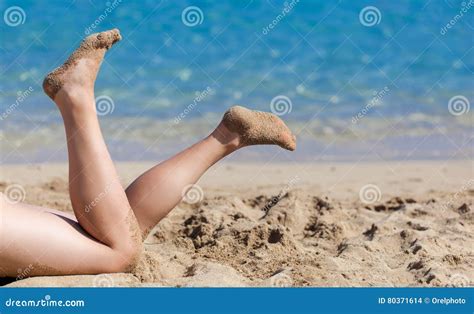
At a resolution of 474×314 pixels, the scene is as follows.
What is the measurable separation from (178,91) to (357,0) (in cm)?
283

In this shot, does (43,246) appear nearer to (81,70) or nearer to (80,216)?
(80,216)

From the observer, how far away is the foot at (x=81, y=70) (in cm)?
291

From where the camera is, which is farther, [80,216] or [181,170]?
[181,170]

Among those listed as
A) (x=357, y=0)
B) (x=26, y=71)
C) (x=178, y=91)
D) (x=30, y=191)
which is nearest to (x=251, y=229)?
(x=30, y=191)

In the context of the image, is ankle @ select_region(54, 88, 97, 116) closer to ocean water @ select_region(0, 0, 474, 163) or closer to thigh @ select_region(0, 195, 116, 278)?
thigh @ select_region(0, 195, 116, 278)

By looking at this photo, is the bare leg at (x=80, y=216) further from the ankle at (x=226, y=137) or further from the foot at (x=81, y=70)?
the ankle at (x=226, y=137)

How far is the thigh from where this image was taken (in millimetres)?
2727

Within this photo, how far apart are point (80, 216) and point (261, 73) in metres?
6.34

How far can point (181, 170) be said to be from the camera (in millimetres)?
3064

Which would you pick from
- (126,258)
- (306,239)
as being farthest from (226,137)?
(306,239)

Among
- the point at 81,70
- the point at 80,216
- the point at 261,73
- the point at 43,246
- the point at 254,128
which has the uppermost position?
the point at 261,73

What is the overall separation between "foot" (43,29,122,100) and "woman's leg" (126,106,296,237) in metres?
0.46
